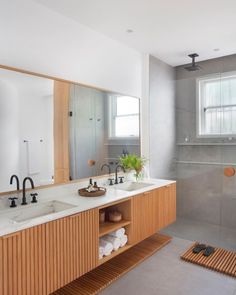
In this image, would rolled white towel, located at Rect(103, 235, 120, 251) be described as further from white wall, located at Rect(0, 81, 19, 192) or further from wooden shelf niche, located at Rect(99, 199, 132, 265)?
white wall, located at Rect(0, 81, 19, 192)

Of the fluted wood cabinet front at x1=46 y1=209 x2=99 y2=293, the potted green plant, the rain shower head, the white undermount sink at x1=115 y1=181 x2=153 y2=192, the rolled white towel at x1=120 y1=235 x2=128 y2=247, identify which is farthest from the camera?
the rain shower head

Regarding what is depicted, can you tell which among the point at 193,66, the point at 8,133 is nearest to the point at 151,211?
the point at 8,133

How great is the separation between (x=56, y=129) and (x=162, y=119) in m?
1.93

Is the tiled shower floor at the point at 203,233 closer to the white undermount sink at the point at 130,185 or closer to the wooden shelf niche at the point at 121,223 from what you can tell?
the white undermount sink at the point at 130,185

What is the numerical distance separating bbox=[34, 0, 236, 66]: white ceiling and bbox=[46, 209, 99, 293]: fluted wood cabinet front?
1.91m

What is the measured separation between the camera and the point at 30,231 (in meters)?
1.64

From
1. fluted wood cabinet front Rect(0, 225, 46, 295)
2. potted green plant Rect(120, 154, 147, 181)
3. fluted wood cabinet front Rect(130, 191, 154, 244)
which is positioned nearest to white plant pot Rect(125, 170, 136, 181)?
potted green plant Rect(120, 154, 147, 181)

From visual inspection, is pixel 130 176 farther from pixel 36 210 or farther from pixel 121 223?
pixel 36 210

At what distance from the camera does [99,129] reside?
2.98 meters

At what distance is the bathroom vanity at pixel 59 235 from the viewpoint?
1.57 meters

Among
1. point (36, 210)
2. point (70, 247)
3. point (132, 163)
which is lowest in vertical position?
point (70, 247)

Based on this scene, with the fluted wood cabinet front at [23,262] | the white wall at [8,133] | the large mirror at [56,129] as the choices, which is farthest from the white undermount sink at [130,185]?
the fluted wood cabinet front at [23,262]

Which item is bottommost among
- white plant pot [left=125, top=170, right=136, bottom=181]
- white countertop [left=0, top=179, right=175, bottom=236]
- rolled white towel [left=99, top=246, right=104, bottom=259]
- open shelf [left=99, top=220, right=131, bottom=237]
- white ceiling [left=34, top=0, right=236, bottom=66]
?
rolled white towel [left=99, top=246, right=104, bottom=259]

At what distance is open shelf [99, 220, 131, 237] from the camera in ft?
7.64
